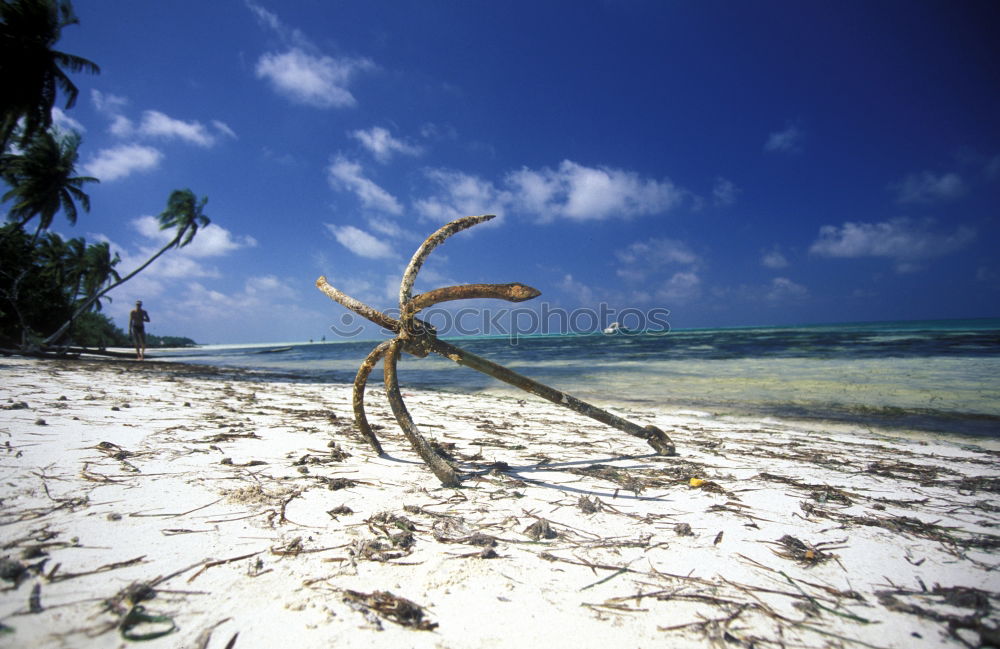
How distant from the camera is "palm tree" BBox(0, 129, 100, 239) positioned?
2011cm

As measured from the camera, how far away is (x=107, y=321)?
123 ft

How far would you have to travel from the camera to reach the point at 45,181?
69.9 feet

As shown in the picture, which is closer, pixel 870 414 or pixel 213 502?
pixel 213 502

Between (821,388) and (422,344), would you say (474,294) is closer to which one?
(422,344)

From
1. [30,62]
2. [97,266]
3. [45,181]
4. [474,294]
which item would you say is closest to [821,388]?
[474,294]

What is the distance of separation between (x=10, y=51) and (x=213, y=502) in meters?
23.7

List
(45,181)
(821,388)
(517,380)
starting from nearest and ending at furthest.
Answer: (517,380) < (821,388) < (45,181)

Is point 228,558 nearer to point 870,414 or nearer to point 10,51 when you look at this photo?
point 870,414

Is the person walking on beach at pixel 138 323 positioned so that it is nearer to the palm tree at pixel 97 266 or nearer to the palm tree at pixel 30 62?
the palm tree at pixel 30 62

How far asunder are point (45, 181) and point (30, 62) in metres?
9.49

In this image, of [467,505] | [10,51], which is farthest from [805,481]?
[10,51]

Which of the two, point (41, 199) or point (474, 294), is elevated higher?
point (41, 199)

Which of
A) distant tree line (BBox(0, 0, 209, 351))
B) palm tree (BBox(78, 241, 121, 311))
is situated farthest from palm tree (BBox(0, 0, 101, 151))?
palm tree (BBox(78, 241, 121, 311))

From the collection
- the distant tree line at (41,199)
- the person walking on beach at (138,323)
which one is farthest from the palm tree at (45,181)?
the person walking on beach at (138,323)
